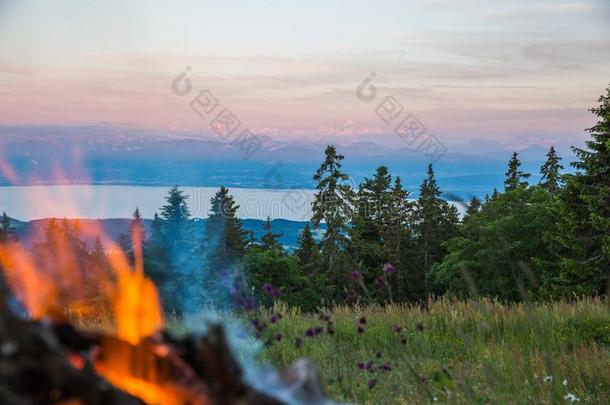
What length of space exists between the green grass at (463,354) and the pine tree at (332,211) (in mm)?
40121

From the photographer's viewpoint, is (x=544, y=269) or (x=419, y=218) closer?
(x=544, y=269)

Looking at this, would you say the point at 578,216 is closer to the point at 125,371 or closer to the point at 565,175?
the point at 565,175

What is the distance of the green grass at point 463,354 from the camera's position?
14.6ft

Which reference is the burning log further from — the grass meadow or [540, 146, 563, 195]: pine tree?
[540, 146, 563, 195]: pine tree

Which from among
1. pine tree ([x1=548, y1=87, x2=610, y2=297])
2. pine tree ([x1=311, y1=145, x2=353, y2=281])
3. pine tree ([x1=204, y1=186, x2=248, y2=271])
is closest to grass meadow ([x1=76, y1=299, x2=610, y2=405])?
pine tree ([x1=548, y1=87, x2=610, y2=297])

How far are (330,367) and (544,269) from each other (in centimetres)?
3201

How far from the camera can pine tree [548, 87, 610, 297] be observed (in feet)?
92.6

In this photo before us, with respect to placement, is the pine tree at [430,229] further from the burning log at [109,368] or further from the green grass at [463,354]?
the burning log at [109,368]

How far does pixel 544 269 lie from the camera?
113ft

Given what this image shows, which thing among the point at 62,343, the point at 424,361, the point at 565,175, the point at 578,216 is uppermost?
the point at 565,175

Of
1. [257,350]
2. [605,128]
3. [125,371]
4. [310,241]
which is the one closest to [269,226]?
[310,241]

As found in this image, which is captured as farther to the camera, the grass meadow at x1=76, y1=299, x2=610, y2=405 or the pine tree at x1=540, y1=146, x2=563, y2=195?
the pine tree at x1=540, y1=146, x2=563, y2=195

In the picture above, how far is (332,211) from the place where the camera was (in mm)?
50375

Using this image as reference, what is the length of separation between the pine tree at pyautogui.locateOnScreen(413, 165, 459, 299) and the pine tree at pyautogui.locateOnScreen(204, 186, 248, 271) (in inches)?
672
